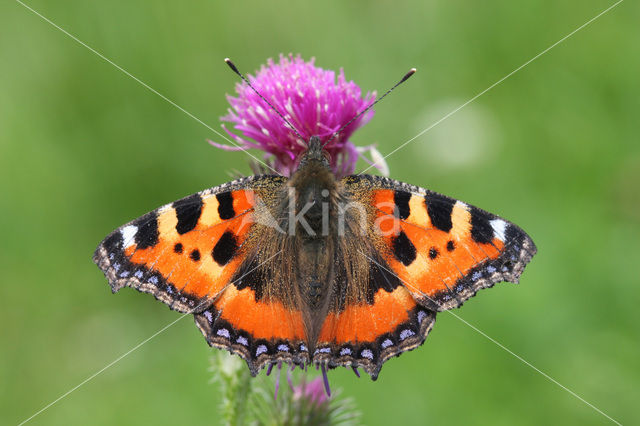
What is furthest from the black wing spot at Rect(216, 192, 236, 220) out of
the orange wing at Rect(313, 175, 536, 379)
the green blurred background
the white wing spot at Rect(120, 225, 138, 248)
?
the green blurred background

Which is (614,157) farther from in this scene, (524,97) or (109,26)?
(109,26)

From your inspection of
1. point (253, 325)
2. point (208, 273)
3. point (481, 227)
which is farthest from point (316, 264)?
point (481, 227)

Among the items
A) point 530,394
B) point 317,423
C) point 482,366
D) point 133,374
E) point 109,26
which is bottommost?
point 530,394

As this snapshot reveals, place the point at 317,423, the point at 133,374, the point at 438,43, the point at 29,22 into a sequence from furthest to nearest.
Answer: the point at 438,43
the point at 29,22
the point at 133,374
the point at 317,423

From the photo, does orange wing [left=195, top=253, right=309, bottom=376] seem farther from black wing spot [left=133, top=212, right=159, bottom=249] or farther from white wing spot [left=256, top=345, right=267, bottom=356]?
black wing spot [left=133, top=212, right=159, bottom=249]

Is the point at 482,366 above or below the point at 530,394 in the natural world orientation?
above

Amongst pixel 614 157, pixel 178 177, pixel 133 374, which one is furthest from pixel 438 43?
pixel 133 374
